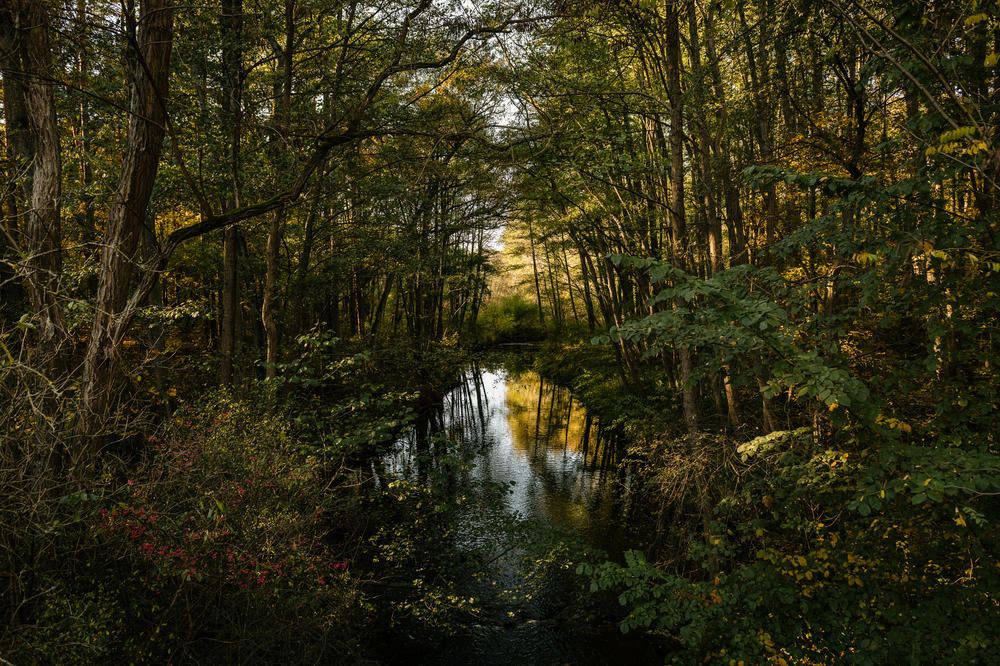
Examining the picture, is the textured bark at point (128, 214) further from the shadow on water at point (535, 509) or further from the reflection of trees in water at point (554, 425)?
the reflection of trees in water at point (554, 425)

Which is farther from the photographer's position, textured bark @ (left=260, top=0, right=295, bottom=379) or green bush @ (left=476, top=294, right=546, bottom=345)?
green bush @ (left=476, top=294, right=546, bottom=345)

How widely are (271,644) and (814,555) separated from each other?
19.0ft

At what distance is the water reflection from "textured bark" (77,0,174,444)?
3.75 meters

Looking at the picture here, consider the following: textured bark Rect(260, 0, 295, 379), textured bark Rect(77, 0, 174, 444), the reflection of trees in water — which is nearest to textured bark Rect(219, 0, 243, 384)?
textured bark Rect(260, 0, 295, 379)

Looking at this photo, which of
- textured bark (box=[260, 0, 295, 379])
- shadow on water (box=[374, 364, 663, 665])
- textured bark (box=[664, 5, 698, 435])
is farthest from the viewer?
textured bark (box=[260, 0, 295, 379])

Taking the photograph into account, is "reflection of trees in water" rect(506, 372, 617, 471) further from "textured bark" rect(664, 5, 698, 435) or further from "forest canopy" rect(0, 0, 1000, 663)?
"textured bark" rect(664, 5, 698, 435)

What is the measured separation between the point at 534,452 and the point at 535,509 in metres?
4.08

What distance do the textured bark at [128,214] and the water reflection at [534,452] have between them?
12.3 feet

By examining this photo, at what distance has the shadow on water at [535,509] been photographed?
21.2 ft

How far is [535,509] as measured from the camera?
1022 centimetres

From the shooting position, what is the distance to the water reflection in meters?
9.45

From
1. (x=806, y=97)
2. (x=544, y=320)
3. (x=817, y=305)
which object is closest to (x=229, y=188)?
(x=806, y=97)

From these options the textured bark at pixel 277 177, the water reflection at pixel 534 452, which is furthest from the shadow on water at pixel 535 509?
the textured bark at pixel 277 177

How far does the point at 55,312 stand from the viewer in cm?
325
